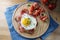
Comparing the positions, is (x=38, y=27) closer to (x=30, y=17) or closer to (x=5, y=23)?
(x=30, y=17)

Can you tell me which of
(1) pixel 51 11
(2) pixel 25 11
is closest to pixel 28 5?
(2) pixel 25 11

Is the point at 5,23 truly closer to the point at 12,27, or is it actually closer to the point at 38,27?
the point at 12,27

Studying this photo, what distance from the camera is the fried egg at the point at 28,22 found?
1069mm

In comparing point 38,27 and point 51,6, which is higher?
point 51,6

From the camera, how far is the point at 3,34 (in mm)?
1092

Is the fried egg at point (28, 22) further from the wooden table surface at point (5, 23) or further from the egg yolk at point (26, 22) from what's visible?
the wooden table surface at point (5, 23)

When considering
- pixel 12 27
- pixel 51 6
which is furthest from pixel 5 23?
pixel 51 6

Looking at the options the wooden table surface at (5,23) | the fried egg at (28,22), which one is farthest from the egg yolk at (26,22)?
the wooden table surface at (5,23)

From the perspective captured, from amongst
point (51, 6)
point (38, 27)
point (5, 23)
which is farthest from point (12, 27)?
point (51, 6)

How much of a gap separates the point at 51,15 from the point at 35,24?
13 cm

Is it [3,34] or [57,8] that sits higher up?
[57,8]

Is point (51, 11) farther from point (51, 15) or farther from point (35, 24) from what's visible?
point (35, 24)

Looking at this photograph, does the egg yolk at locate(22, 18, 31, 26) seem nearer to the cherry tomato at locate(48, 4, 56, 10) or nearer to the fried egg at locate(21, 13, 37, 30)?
the fried egg at locate(21, 13, 37, 30)

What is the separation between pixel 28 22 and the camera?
1.07m
